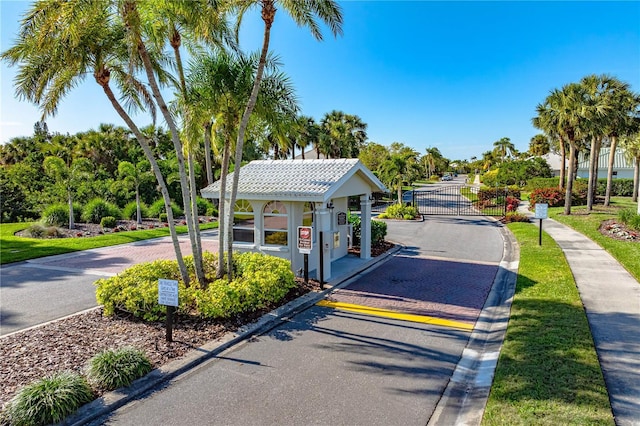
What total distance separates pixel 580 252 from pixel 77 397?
15.3m

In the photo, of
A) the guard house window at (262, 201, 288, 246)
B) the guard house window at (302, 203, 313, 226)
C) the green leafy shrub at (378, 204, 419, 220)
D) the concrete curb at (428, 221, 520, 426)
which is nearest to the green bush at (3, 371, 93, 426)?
the concrete curb at (428, 221, 520, 426)

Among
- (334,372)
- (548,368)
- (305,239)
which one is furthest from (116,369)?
(548,368)

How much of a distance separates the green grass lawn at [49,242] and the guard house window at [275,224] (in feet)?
32.6

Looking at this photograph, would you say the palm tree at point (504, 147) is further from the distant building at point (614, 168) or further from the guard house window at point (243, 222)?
the guard house window at point (243, 222)

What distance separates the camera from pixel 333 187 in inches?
407

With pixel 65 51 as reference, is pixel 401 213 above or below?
below

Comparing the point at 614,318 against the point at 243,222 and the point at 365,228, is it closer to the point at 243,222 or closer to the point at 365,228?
the point at 365,228

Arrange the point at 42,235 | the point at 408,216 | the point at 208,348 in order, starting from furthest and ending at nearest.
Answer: the point at 408,216 → the point at 42,235 → the point at 208,348

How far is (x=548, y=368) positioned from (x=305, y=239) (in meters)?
5.93

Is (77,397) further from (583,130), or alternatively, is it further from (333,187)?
(583,130)

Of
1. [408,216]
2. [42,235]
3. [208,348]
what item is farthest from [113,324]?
[408,216]

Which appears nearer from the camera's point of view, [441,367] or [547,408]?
[547,408]

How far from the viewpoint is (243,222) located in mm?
11766

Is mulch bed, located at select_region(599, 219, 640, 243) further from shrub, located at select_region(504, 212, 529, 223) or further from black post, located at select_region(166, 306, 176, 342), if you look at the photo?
black post, located at select_region(166, 306, 176, 342)
